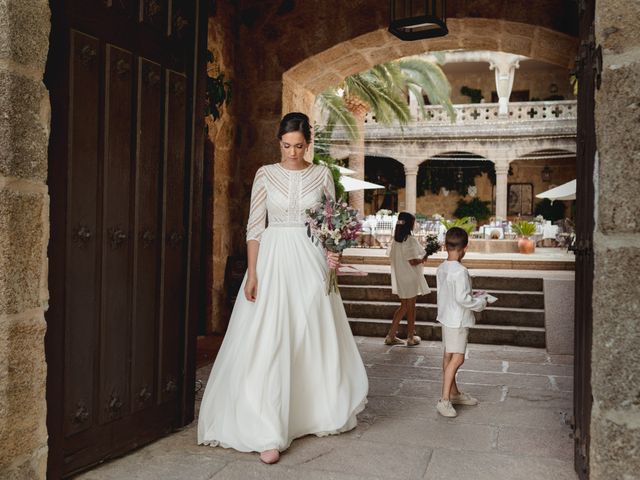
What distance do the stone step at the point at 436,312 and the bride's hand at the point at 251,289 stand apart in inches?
155

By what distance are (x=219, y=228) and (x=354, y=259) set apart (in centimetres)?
551

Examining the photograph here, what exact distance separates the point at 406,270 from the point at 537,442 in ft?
10.1

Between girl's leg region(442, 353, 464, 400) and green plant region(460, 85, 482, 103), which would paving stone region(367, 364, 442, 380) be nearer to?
girl's leg region(442, 353, 464, 400)

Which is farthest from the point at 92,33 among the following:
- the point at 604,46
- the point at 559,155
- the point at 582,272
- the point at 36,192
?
the point at 559,155

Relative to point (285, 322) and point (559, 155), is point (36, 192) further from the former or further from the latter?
point (559, 155)

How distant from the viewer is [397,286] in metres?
6.34

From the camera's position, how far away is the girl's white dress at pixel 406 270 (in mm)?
6312

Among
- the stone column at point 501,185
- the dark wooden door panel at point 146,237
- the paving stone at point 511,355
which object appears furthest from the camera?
the stone column at point 501,185

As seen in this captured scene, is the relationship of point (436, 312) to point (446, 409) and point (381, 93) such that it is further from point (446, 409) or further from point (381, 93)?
point (381, 93)

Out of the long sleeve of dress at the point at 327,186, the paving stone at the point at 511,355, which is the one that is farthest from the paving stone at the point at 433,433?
the paving stone at the point at 511,355

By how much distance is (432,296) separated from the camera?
7.50m

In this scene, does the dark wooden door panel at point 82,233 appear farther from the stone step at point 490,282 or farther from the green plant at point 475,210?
the green plant at point 475,210

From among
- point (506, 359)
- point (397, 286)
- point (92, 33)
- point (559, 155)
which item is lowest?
point (506, 359)

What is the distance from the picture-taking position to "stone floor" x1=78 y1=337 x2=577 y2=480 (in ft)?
9.55
